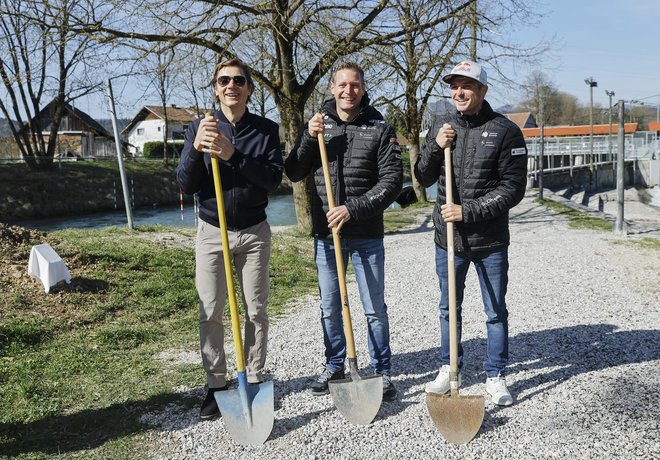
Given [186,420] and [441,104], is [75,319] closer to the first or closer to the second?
[186,420]

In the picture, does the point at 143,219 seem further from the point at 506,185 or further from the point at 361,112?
the point at 506,185

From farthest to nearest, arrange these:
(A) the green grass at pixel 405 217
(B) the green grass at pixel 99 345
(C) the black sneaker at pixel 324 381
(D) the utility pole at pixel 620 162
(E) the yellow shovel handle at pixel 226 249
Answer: (A) the green grass at pixel 405 217
(D) the utility pole at pixel 620 162
(C) the black sneaker at pixel 324 381
(B) the green grass at pixel 99 345
(E) the yellow shovel handle at pixel 226 249

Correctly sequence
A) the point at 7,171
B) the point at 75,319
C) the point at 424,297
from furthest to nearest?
the point at 7,171 < the point at 424,297 < the point at 75,319

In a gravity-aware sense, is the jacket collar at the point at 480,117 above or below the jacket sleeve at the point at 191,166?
above

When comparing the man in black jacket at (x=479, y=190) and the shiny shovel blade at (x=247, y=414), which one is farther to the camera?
the man in black jacket at (x=479, y=190)

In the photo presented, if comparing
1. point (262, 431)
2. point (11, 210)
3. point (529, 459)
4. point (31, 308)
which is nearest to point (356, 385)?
point (262, 431)

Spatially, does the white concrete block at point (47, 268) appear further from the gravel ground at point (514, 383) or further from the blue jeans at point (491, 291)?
the blue jeans at point (491, 291)

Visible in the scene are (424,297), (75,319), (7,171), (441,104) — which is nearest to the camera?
(75,319)

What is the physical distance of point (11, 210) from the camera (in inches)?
976

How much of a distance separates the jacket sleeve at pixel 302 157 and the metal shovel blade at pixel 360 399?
1.38m

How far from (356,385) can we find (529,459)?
1.06 metres

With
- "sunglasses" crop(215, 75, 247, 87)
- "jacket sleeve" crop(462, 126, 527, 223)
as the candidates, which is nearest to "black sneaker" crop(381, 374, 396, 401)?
"jacket sleeve" crop(462, 126, 527, 223)

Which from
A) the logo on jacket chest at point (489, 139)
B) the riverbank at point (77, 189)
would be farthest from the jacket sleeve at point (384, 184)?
the riverbank at point (77, 189)

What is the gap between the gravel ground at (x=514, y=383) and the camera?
3.40 meters
